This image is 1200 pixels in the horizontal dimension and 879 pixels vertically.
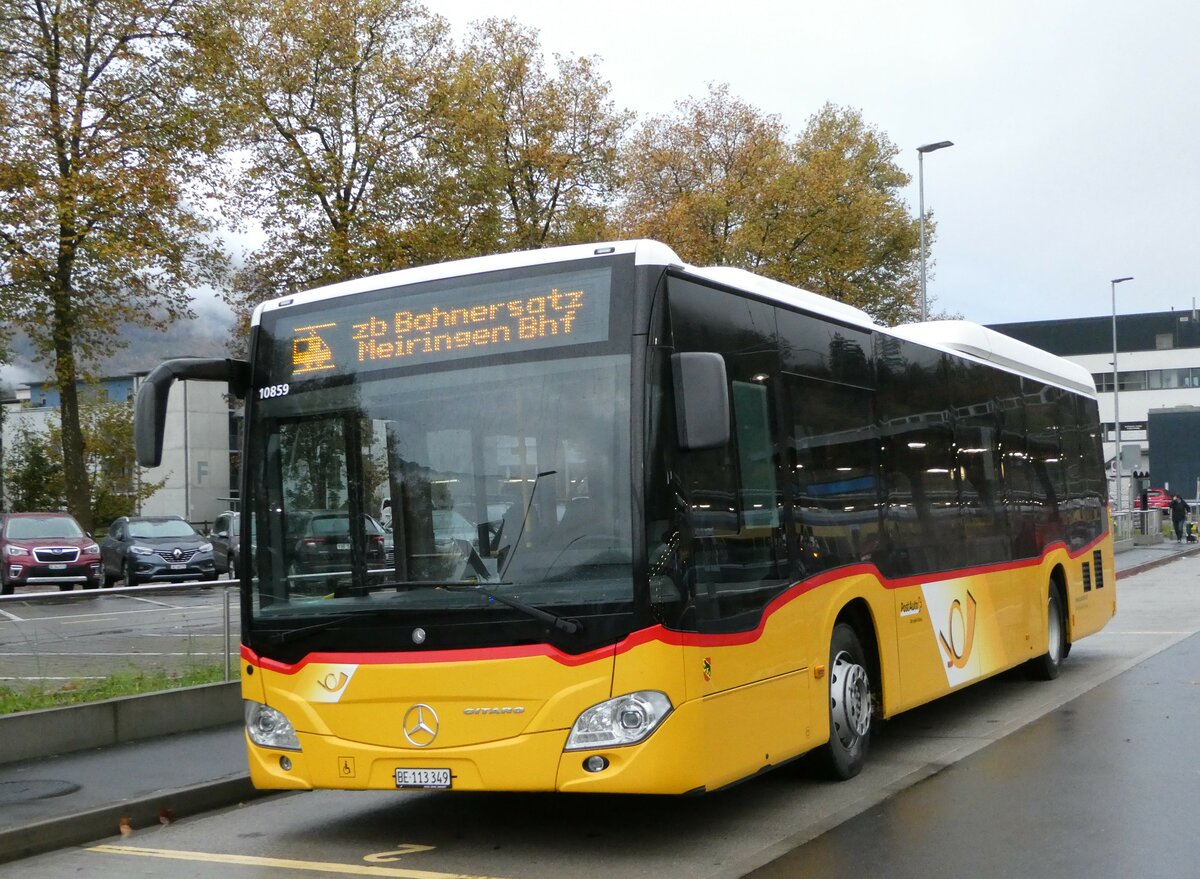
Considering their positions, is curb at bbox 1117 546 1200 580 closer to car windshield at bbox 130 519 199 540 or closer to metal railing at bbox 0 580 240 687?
car windshield at bbox 130 519 199 540

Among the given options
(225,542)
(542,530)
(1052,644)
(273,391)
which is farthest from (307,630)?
(225,542)

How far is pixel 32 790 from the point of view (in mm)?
9000

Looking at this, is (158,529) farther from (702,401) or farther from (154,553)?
(702,401)

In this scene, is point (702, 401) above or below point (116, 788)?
above

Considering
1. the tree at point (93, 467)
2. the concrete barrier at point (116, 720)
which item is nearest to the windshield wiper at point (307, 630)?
the concrete barrier at point (116, 720)

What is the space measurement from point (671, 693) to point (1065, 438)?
30.7 ft

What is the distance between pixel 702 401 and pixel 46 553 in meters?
27.8

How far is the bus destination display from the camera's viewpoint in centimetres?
716

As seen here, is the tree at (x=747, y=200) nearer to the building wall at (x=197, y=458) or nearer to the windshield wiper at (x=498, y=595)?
the windshield wiper at (x=498, y=595)

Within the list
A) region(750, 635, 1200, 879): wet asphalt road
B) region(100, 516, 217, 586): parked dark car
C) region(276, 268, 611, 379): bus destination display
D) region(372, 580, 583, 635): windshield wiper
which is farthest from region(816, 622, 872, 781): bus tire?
region(100, 516, 217, 586): parked dark car

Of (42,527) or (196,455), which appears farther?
(196,455)

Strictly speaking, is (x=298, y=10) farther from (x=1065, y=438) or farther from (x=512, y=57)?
(x=1065, y=438)

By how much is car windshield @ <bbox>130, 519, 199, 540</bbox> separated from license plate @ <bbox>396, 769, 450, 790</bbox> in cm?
2920

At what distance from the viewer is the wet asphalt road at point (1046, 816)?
6.59 m
